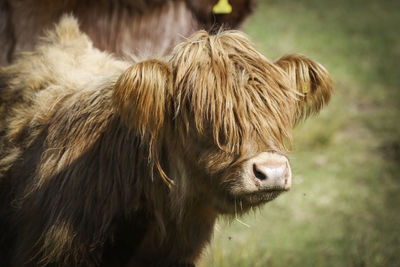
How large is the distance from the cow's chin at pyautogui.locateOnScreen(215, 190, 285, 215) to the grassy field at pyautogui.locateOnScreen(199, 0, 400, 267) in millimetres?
240

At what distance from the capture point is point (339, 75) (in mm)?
8836

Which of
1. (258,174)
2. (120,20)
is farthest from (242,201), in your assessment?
(120,20)

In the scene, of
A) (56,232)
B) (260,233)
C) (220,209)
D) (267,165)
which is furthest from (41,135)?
(260,233)

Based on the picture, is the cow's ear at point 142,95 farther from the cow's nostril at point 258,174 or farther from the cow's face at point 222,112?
the cow's nostril at point 258,174

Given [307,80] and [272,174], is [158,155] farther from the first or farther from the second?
[307,80]

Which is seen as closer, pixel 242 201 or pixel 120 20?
pixel 242 201

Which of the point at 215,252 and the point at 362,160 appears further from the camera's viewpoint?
the point at 362,160

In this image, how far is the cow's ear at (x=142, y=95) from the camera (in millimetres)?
2221

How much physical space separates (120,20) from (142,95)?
2546mm

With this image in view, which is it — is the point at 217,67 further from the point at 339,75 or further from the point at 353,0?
the point at 353,0

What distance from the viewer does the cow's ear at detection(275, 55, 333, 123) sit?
261 centimetres

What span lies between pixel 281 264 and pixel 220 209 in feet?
8.74

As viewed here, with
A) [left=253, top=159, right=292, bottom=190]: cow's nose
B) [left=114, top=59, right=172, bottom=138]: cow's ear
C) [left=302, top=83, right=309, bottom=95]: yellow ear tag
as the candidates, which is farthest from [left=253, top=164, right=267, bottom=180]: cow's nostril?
[left=302, top=83, right=309, bottom=95]: yellow ear tag

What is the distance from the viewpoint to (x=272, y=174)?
2127 millimetres
